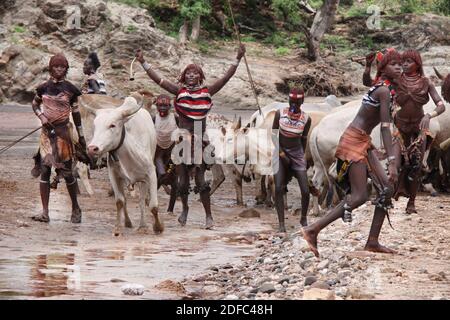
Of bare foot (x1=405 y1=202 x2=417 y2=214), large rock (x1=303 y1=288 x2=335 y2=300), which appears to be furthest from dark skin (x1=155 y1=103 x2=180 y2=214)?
large rock (x1=303 y1=288 x2=335 y2=300)

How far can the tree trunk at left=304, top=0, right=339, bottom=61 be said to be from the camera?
3203 centimetres

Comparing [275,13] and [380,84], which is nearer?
[380,84]

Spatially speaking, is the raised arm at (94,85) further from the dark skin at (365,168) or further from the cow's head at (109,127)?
the dark skin at (365,168)

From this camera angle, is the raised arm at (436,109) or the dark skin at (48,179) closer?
the raised arm at (436,109)

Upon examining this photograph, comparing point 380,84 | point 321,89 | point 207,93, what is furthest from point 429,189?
point 321,89

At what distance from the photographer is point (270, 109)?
1897 cm

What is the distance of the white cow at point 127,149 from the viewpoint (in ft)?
43.2

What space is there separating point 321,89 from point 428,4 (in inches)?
364

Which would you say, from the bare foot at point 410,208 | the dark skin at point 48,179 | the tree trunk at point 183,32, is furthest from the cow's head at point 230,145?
the tree trunk at point 183,32

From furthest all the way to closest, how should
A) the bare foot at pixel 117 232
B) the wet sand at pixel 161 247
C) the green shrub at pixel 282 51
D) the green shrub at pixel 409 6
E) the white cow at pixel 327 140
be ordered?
the green shrub at pixel 409 6, the green shrub at pixel 282 51, the white cow at pixel 327 140, the bare foot at pixel 117 232, the wet sand at pixel 161 247

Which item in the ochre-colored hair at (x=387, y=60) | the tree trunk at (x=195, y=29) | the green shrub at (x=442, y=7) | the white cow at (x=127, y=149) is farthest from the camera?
the green shrub at (x=442, y=7)

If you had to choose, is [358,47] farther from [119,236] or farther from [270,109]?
[119,236]

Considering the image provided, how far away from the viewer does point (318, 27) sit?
107 ft

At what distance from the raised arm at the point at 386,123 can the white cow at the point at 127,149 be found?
3.85 metres
